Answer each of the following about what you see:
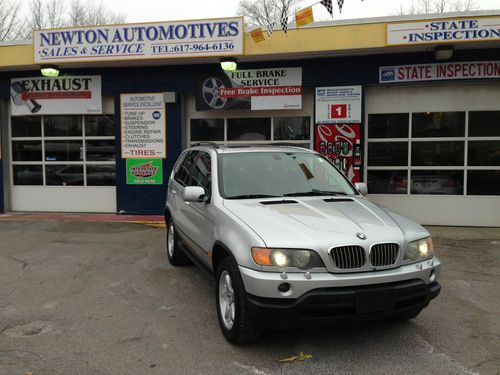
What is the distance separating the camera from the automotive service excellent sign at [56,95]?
11.1 meters

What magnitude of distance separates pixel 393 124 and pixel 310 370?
7.70 metres

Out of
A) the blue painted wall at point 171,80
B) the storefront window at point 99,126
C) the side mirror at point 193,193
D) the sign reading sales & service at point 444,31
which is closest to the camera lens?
the side mirror at point 193,193

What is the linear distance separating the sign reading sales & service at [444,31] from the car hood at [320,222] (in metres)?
5.49

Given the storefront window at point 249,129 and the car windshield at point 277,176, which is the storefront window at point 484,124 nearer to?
the storefront window at point 249,129

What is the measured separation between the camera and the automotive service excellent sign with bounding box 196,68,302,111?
404 inches

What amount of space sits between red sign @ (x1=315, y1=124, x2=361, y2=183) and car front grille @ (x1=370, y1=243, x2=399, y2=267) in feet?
20.9

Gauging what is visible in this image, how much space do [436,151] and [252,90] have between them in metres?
4.19

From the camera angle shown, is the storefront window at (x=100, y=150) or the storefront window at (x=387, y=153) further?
the storefront window at (x=100, y=150)

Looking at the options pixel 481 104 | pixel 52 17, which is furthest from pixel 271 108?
pixel 52 17

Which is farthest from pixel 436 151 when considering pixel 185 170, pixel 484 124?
pixel 185 170

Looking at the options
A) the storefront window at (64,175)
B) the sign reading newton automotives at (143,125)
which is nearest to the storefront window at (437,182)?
the sign reading newton automotives at (143,125)

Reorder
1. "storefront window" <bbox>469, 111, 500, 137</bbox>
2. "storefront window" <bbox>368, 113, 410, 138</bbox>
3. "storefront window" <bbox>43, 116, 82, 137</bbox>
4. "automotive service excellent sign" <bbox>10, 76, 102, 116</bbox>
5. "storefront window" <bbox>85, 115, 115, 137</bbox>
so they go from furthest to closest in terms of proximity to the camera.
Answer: "storefront window" <bbox>43, 116, 82, 137</bbox>, "storefront window" <bbox>85, 115, 115, 137</bbox>, "automotive service excellent sign" <bbox>10, 76, 102, 116</bbox>, "storefront window" <bbox>368, 113, 410, 138</bbox>, "storefront window" <bbox>469, 111, 500, 137</bbox>

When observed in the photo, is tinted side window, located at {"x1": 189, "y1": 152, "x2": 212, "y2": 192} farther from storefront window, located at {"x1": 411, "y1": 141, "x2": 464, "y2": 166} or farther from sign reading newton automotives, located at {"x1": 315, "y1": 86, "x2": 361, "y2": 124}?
storefront window, located at {"x1": 411, "y1": 141, "x2": 464, "y2": 166}

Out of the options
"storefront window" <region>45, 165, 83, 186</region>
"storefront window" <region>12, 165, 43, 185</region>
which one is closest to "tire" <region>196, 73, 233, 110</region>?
"storefront window" <region>45, 165, 83, 186</region>
